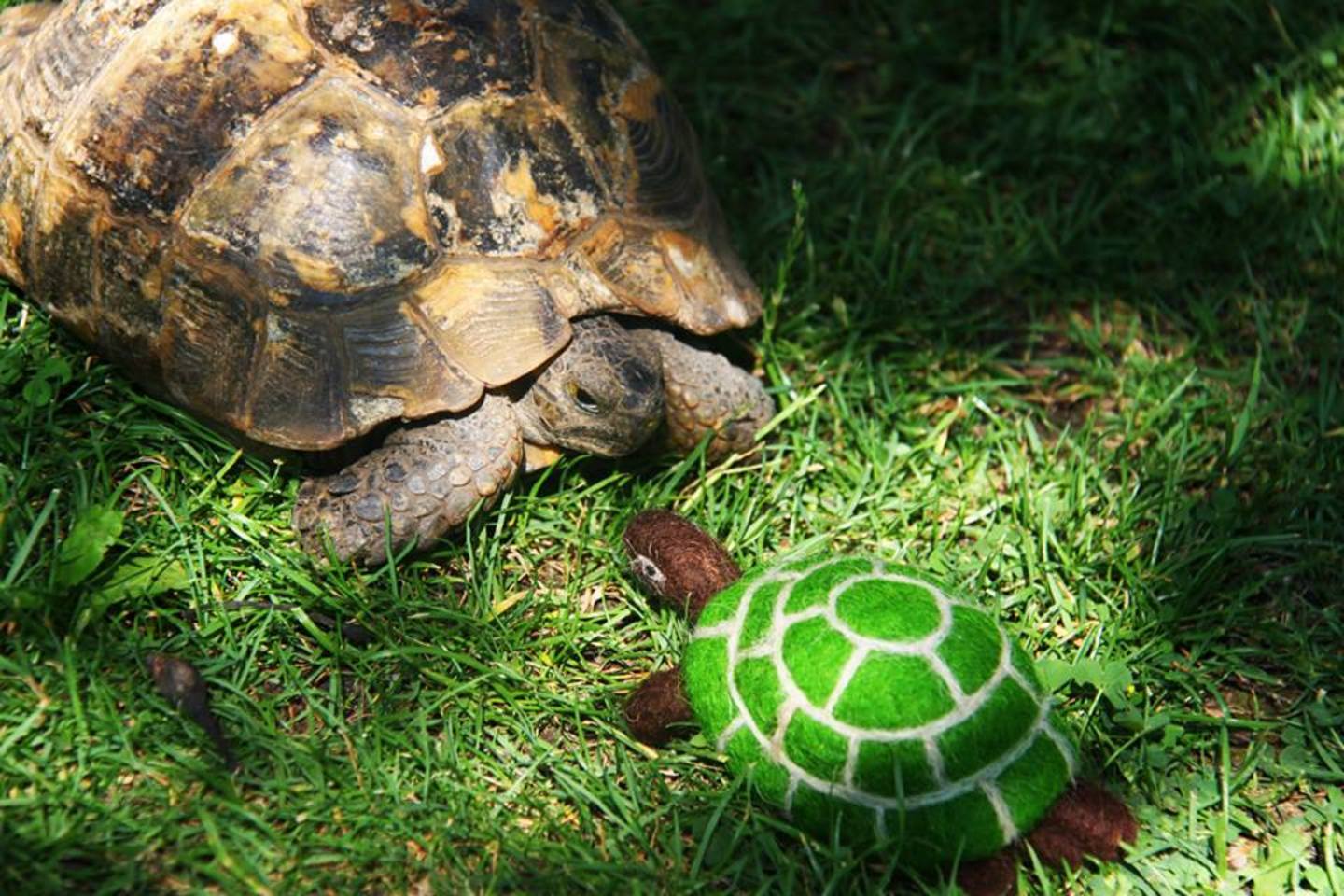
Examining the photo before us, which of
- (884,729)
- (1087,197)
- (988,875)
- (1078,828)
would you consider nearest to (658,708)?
(884,729)

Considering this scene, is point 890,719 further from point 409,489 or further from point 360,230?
point 360,230

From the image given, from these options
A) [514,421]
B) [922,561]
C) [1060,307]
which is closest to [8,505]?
[514,421]

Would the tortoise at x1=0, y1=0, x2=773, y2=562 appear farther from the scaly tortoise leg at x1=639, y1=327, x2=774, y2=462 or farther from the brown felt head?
the brown felt head

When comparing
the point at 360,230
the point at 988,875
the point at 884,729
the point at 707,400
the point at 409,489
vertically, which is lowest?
the point at 988,875

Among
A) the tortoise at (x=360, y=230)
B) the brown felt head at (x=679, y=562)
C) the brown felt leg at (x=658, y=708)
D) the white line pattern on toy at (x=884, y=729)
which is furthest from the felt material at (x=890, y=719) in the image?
the tortoise at (x=360, y=230)

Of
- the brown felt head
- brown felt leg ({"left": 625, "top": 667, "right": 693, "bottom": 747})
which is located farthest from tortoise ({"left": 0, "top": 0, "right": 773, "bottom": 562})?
brown felt leg ({"left": 625, "top": 667, "right": 693, "bottom": 747})

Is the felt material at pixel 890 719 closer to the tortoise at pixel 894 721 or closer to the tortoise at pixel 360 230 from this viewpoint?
the tortoise at pixel 894 721
